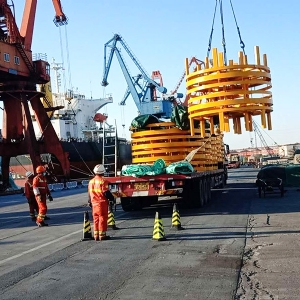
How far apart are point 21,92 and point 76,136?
18936 mm

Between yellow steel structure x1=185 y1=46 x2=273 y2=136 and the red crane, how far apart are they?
2506cm

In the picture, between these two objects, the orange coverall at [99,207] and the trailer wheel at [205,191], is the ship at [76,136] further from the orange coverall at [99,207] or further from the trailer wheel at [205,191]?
the orange coverall at [99,207]

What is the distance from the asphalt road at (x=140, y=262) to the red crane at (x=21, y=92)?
2345cm

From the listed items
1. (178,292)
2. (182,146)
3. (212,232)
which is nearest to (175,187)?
(182,146)

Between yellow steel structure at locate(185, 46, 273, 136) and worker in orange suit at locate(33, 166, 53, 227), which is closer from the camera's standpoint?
yellow steel structure at locate(185, 46, 273, 136)

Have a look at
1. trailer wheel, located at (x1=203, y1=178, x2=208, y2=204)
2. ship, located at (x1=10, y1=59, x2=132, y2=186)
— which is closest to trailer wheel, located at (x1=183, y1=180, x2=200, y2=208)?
trailer wheel, located at (x1=203, y1=178, x2=208, y2=204)

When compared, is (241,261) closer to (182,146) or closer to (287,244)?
(287,244)

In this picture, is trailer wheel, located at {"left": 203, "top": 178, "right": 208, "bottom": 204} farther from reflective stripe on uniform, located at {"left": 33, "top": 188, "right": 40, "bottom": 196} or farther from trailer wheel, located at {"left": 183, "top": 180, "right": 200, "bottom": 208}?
reflective stripe on uniform, located at {"left": 33, "top": 188, "right": 40, "bottom": 196}

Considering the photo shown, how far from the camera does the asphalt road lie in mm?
5836

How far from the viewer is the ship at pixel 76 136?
43.1m

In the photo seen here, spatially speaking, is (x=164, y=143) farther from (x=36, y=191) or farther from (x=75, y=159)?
(x=75, y=159)

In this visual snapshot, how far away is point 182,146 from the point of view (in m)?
14.2

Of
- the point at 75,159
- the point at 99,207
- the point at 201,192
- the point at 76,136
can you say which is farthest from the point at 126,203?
the point at 76,136

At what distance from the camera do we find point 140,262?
746cm
